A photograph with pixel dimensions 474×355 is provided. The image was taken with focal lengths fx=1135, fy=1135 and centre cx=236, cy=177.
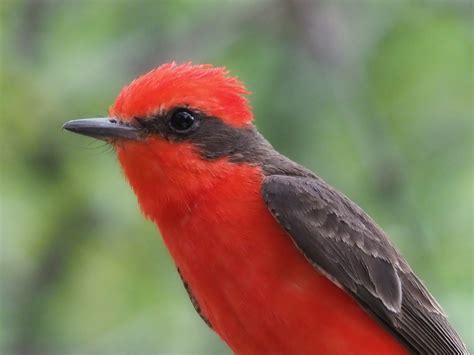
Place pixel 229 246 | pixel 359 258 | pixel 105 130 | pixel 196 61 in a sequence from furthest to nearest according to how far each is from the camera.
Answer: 1. pixel 196 61
2. pixel 359 258
3. pixel 105 130
4. pixel 229 246

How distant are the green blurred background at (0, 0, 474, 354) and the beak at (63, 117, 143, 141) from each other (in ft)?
5.68

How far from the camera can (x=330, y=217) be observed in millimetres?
6020

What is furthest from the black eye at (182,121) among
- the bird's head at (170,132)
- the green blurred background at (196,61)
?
the green blurred background at (196,61)

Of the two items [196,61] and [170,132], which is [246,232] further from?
[196,61]

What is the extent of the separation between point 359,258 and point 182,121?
A: 1.19m

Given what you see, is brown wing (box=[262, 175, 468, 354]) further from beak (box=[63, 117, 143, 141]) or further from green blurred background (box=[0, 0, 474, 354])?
green blurred background (box=[0, 0, 474, 354])

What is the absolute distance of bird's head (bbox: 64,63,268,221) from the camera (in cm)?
583

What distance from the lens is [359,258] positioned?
603 centimetres

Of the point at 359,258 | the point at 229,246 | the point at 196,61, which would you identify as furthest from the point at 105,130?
the point at 196,61

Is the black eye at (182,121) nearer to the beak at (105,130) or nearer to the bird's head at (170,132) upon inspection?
the bird's head at (170,132)

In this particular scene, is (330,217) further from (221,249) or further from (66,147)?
(66,147)

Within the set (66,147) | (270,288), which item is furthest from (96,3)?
(270,288)

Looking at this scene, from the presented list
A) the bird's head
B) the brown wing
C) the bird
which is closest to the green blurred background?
the brown wing

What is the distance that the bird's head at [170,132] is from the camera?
5828 mm
